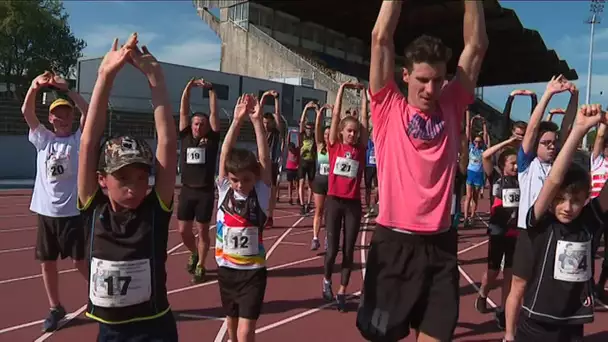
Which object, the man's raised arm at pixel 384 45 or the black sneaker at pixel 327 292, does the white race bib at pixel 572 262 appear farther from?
the black sneaker at pixel 327 292

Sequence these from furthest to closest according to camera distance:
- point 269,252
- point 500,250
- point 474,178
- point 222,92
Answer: point 222,92
point 474,178
point 269,252
point 500,250

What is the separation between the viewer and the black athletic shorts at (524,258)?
3574 millimetres

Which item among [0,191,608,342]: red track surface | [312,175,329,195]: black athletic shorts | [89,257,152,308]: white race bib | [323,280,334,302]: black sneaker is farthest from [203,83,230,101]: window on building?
[89,257,152,308]: white race bib

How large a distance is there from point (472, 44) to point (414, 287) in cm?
125

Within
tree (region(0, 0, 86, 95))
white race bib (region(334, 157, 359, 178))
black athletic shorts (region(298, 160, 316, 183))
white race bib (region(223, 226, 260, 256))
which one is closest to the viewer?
white race bib (region(223, 226, 260, 256))

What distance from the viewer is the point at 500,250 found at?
5.09m

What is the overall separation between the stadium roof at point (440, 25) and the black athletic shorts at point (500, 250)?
1133 inches

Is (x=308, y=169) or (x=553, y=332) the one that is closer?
(x=553, y=332)

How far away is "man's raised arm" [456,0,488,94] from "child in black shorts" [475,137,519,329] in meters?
2.30

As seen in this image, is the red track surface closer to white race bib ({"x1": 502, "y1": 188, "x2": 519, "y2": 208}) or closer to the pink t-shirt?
white race bib ({"x1": 502, "y1": 188, "x2": 519, "y2": 208})

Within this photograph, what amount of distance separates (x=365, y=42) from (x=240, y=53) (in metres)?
14.6

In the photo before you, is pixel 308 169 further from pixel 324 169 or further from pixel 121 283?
pixel 121 283

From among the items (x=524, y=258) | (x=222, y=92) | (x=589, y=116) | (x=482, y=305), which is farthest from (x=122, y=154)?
(x=222, y=92)

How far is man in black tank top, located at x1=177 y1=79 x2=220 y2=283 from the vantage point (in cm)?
622
